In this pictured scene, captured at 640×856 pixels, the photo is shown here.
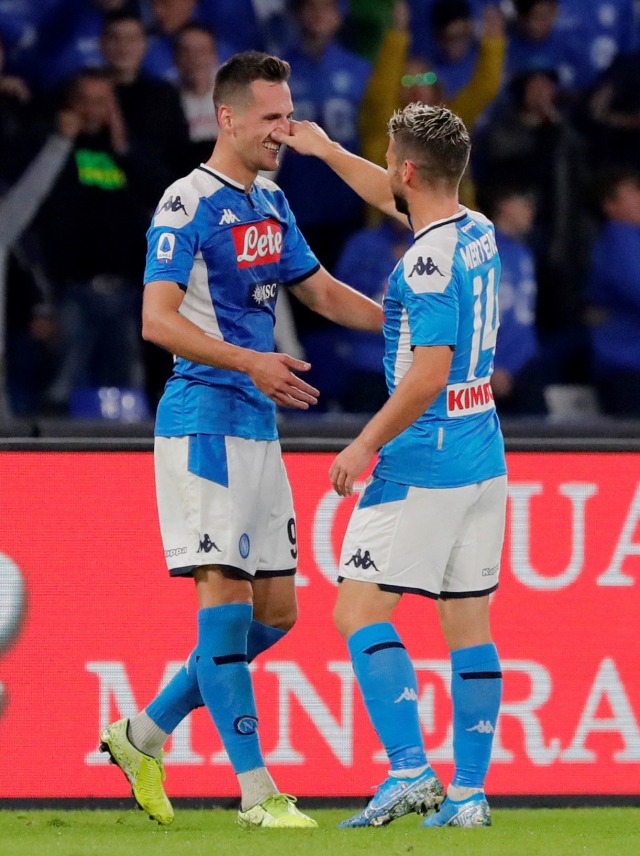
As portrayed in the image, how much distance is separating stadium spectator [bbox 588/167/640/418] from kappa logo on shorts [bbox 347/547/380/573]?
3881mm

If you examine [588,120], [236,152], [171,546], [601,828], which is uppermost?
[588,120]

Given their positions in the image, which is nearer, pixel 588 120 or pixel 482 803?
pixel 482 803

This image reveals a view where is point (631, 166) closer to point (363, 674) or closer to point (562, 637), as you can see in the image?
point (562, 637)

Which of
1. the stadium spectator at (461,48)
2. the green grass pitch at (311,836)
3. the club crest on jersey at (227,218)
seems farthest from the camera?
the stadium spectator at (461,48)

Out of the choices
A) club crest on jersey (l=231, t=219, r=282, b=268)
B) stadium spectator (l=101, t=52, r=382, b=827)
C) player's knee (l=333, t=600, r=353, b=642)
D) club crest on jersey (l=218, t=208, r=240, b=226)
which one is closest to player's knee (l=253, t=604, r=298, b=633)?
stadium spectator (l=101, t=52, r=382, b=827)

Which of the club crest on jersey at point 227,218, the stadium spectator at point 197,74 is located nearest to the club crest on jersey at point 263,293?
the club crest on jersey at point 227,218

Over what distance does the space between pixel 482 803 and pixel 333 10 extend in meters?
4.85

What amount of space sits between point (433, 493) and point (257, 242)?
0.89 meters

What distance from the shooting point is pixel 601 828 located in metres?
4.28

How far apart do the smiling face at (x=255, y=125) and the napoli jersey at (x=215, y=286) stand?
0.28 ft

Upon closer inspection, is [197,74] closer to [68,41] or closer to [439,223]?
[68,41]

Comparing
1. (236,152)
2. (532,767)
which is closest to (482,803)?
(532,767)

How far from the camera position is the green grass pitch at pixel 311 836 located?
362cm

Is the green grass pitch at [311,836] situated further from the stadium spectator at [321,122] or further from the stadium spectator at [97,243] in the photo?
the stadium spectator at [321,122]
